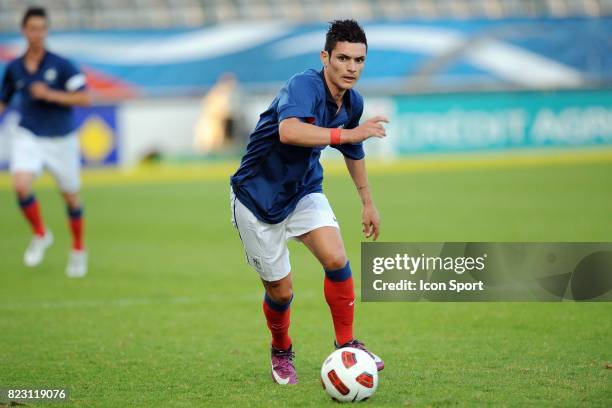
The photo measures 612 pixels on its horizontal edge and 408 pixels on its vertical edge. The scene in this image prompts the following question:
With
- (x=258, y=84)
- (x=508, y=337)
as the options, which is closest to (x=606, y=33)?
(x=258, y=84)

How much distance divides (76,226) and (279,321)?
5.40 metres

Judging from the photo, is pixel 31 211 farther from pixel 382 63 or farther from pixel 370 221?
pixel 382 63

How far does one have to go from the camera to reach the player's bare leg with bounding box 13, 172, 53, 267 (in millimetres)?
11023

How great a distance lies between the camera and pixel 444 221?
14.6 m

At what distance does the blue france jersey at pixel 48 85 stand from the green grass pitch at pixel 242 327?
1.62 metres

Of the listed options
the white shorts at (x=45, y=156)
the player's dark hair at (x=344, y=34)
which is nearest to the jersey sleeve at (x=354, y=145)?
the player's dark hair at (x=344, y=34)

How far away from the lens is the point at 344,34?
5.69 metres

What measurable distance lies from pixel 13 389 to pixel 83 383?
416mm

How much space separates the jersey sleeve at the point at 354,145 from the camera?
6066 millimetres

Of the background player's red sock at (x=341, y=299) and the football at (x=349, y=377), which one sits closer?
the football at (x=349, y=377)

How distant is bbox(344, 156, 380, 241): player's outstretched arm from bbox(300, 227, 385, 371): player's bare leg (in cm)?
32

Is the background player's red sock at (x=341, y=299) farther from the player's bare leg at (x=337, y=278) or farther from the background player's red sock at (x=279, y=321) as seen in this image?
the background player's red sock at (x=279, y=321)

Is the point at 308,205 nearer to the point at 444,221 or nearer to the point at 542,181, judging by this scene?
the point at 444,221

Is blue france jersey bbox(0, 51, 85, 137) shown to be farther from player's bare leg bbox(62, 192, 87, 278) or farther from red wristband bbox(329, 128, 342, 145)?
red wristband bbox(329, 128, 342, 145)
